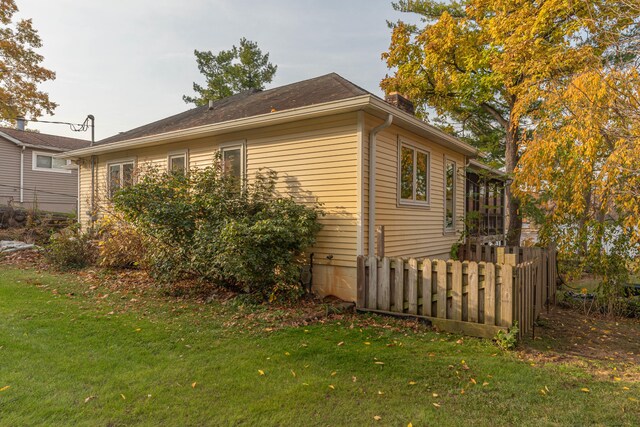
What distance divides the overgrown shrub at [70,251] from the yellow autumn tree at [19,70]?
13.6 meters

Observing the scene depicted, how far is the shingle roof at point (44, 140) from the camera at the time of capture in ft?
67.4

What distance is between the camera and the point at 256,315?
5996mm

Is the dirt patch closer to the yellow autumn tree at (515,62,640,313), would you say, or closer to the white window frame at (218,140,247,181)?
the yellow autumn tree at (515,62,640,313)

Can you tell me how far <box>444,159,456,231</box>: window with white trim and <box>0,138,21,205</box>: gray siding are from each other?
20.6 metres

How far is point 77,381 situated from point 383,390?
283cm

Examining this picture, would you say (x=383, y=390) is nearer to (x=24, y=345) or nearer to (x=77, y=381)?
(x=77, y=381)

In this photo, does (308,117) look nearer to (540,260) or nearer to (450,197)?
(540,260)

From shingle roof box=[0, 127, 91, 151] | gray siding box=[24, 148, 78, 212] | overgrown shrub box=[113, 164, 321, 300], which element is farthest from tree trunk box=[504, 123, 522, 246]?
shingle roof box=[0, 127, 91, 151]

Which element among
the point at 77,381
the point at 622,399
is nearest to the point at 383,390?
the point at 622,399

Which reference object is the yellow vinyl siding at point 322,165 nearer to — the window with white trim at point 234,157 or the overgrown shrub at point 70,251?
the window with white trim at point 234,157

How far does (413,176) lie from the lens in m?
8.79

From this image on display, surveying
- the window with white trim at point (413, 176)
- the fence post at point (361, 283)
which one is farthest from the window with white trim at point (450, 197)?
the fence post at point (361, 283)

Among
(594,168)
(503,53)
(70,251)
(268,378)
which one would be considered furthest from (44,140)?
(594,168)

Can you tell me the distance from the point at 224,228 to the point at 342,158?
8.24 feet
